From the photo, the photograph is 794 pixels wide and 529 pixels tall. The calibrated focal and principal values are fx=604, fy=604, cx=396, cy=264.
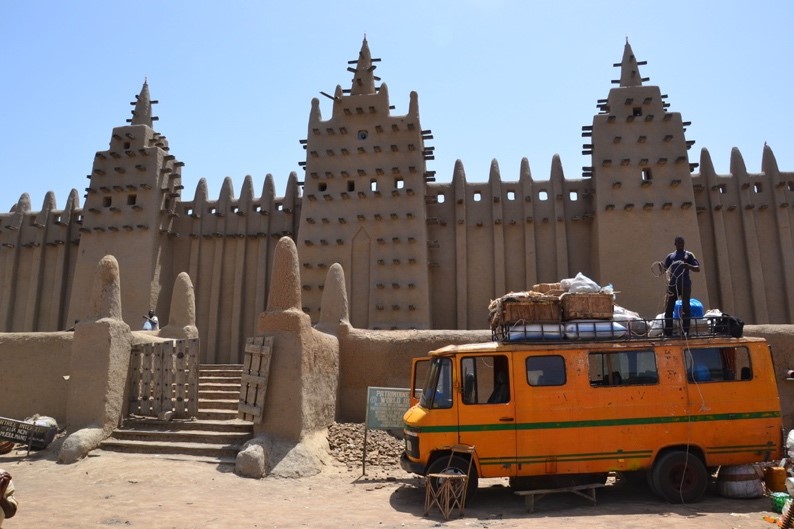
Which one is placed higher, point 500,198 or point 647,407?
point 500,198

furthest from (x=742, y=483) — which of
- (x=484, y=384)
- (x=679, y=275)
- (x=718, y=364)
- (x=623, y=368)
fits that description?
(x=484, y=384)

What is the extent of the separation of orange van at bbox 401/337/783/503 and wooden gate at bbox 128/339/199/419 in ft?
20.4

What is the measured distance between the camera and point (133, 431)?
40.4 ft

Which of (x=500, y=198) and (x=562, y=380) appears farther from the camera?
(x=500, y=198)

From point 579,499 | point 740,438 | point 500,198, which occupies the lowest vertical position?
point 579,499

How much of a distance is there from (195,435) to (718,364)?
9.44 meters

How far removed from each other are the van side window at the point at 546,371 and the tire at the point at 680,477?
5.90 feet

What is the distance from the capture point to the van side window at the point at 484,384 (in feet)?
28.3

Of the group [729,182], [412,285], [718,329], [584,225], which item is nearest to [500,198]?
[584,225]

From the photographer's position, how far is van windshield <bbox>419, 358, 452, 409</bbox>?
8.70m

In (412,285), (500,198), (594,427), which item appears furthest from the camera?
(500,198)

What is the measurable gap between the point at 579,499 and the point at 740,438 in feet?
7.91

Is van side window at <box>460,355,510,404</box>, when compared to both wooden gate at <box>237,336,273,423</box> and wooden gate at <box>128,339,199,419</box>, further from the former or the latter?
wooden gate at <box>128,339,199,419</box>

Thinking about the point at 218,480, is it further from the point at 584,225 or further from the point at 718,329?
the point at 584,225
